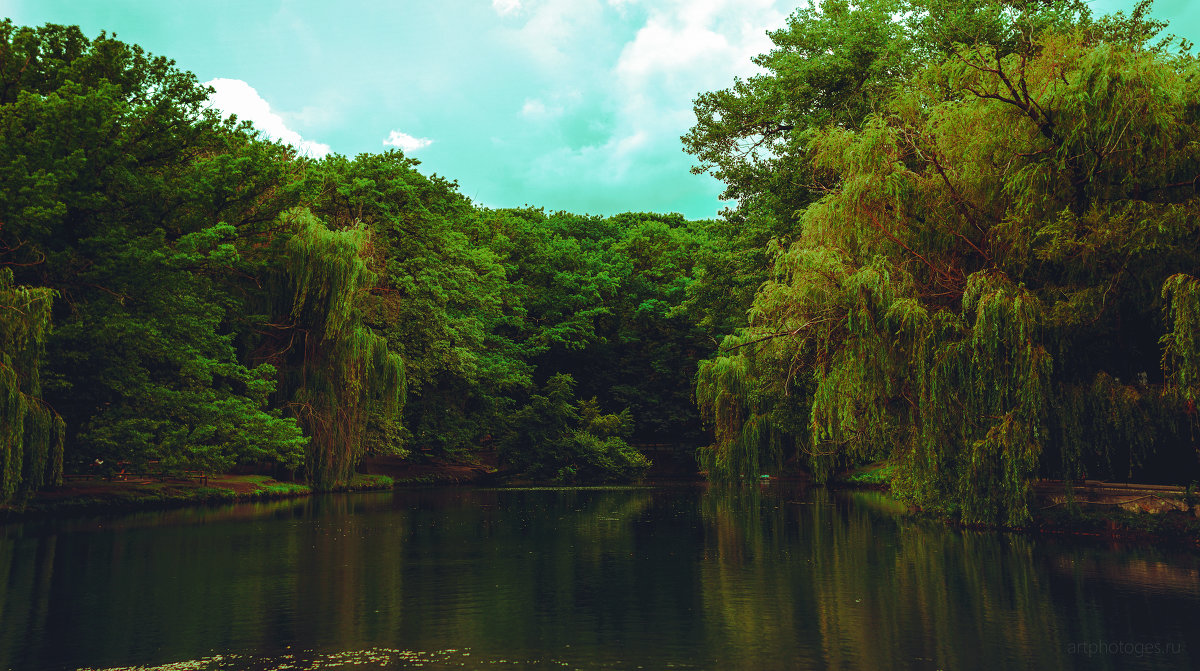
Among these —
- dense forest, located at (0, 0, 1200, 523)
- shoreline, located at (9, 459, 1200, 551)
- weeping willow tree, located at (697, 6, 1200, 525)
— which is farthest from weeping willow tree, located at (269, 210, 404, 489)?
weeping willow tree, located at (697, 6, 1200, 525)

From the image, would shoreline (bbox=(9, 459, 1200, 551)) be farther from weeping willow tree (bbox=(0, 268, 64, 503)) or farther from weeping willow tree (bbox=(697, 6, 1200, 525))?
weeping willow tree (bbox=(0, 268, 64, 503))

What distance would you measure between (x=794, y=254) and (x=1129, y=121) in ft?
19.9

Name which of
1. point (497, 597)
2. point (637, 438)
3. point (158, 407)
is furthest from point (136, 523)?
point (637, 438)

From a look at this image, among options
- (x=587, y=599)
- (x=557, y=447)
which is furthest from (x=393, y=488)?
(x=587, y=599)

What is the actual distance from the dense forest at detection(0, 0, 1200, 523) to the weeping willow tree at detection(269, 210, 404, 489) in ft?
0.35

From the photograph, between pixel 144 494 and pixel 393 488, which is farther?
pixel 393 488

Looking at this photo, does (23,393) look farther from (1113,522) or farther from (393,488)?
(1113,522)

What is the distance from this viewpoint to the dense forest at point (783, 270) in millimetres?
13914

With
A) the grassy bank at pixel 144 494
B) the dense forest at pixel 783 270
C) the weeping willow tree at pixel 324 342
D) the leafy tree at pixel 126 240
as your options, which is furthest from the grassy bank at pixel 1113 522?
the grassy bank at pixel 144 494

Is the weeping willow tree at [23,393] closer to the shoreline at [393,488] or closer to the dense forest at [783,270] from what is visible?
the dense forest at [783,270]

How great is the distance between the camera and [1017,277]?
597 inches

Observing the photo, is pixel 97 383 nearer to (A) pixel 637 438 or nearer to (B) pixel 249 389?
(B) pixel 249 389

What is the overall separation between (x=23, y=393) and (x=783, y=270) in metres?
16.8

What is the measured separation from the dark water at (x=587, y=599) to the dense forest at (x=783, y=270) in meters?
2.66
